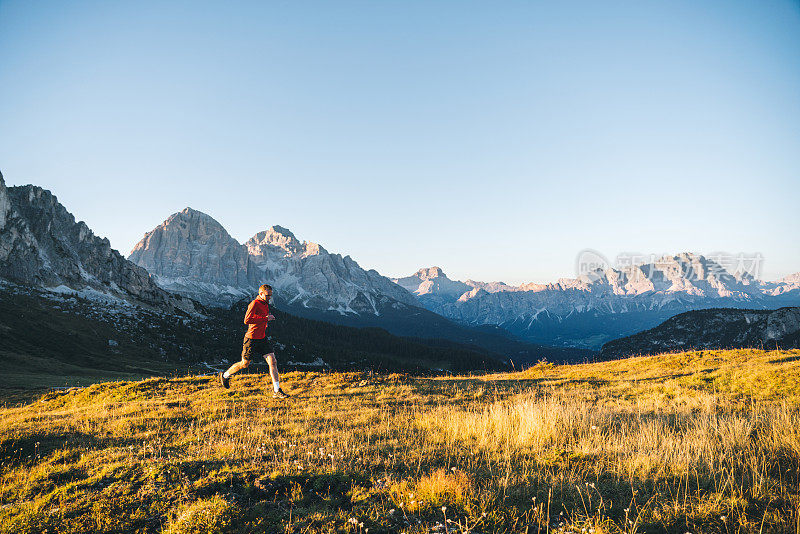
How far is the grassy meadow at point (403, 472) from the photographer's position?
191 inches

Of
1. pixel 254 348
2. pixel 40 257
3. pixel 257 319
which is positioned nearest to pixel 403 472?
pixel 257 319

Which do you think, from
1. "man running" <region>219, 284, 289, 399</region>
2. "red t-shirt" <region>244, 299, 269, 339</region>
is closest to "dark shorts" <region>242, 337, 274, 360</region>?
"man running" <region>219, 284, 289, 399</region>

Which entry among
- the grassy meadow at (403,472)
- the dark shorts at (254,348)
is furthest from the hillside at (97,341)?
the grassy meadow at (403,472)

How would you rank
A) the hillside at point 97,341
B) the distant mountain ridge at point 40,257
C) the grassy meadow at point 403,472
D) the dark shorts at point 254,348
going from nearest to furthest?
the grassy meadow at point 403,472 → the dark shorts at point 254,348 → the hillside at point 97,341 → the distant mountain ridge at point 40,257

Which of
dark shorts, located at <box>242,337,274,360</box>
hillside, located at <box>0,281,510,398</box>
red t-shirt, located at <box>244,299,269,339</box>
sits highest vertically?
red t-shirt, located at <box>244,299,269,339</box>

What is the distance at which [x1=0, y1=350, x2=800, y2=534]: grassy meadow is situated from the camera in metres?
4.85

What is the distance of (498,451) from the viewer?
7.77m

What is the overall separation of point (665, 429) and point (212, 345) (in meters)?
144

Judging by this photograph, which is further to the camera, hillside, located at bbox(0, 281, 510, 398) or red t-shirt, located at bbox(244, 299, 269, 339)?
hillside, located at bbox(0, 281, 510, 398)

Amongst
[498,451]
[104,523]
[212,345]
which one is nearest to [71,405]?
[104,523]

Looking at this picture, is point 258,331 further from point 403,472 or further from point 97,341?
point 97,341

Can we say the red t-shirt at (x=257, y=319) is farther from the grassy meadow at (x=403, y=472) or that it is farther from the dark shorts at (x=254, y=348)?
the grassy meadow at (x=403, y=472)

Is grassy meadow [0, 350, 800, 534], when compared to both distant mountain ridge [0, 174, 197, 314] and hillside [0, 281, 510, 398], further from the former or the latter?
distant mountain ridge [0, 174, 197, 314]

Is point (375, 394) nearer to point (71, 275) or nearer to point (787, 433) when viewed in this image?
point (787, 433)
